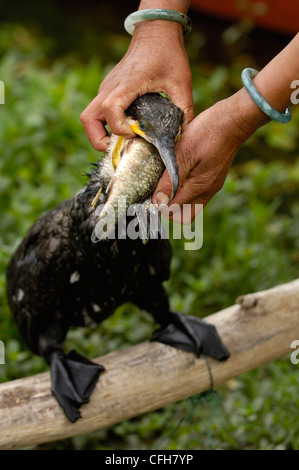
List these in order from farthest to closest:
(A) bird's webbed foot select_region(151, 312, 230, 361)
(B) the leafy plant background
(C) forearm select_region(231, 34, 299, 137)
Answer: (B) the leafy plant background
(A) bird's webbed foot select_region(151, 312, 230, 361)
(C) forearm select_region(231, 34, 299, 137)

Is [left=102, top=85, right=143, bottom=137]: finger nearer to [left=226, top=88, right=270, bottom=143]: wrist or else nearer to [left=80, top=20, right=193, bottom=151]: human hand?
[left=80, top=20, right=193, bottom=151]: human hand

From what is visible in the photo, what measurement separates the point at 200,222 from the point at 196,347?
140 cm

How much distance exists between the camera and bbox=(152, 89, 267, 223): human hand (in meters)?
2.19

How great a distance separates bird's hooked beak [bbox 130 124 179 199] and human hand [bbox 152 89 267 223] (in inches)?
4.6

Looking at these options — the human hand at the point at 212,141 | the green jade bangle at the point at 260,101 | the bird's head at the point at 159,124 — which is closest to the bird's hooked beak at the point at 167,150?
the bird's head at the point at 159,124

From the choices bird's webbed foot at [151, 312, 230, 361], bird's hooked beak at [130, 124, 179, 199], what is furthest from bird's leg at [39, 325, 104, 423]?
bird's hooked beak at [130, 124, 179, 199]

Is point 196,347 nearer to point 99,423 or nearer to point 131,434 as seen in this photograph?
point 99,423

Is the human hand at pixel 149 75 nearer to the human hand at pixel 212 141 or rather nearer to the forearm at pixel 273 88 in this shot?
the human hand at pixel 212 141

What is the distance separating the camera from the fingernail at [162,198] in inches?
85.6

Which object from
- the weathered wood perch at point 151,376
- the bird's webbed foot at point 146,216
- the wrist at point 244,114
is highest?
the wrist at point 244,114

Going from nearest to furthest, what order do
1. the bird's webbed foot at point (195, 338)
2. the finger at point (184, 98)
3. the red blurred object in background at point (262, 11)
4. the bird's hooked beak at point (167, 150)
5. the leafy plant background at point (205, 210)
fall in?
the bird's hooked beak at point (167, 150), the finger at point (184, 98), the bird's webbed foot at point (195, 338), the leafy plant background at point (205, 210), the red blurred object in background at point (262, 11)

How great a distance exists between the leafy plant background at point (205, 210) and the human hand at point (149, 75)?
341 mm

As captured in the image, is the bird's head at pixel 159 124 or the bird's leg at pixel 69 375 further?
the bird's leg at pixel 69 375
